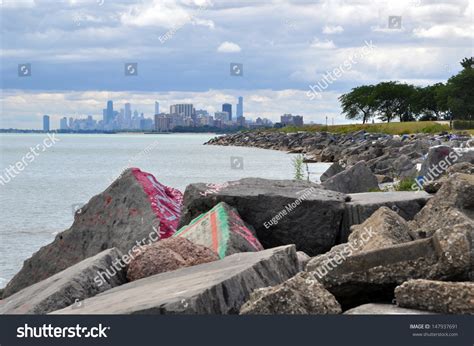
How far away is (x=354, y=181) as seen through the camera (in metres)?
16.7

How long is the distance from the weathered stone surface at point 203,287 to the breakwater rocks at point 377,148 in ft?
32.1

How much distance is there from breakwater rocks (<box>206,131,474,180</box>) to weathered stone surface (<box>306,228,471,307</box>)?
1024 cm

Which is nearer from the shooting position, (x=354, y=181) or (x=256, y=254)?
(x=256, y=254)

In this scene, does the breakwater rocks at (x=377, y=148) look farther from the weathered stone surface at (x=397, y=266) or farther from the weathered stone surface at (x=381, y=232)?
the weathered stone surface at (x=397, y=266)

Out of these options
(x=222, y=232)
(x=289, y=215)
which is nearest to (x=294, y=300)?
(x=222, y=232)

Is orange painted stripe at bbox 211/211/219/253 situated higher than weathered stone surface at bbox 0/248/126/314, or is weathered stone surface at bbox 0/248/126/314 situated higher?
orange painted stripe at bbox 211/211/219/253

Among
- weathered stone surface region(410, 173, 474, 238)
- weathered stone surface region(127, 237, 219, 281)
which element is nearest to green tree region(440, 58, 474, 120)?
weathered stone surface region(410, 173, 474, 238)

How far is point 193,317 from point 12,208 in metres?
23.3

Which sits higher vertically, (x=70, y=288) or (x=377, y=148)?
(x=377, y=148)

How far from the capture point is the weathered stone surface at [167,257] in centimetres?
822

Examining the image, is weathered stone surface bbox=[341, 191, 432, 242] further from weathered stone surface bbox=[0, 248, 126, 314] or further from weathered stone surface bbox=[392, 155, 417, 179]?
weathered stone surface bbox=[392, 155, 417, 179]

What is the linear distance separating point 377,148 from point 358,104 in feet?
242

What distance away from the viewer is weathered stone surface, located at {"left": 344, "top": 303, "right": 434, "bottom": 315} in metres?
6.09

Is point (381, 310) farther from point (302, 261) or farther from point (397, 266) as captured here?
point (302, 261)
